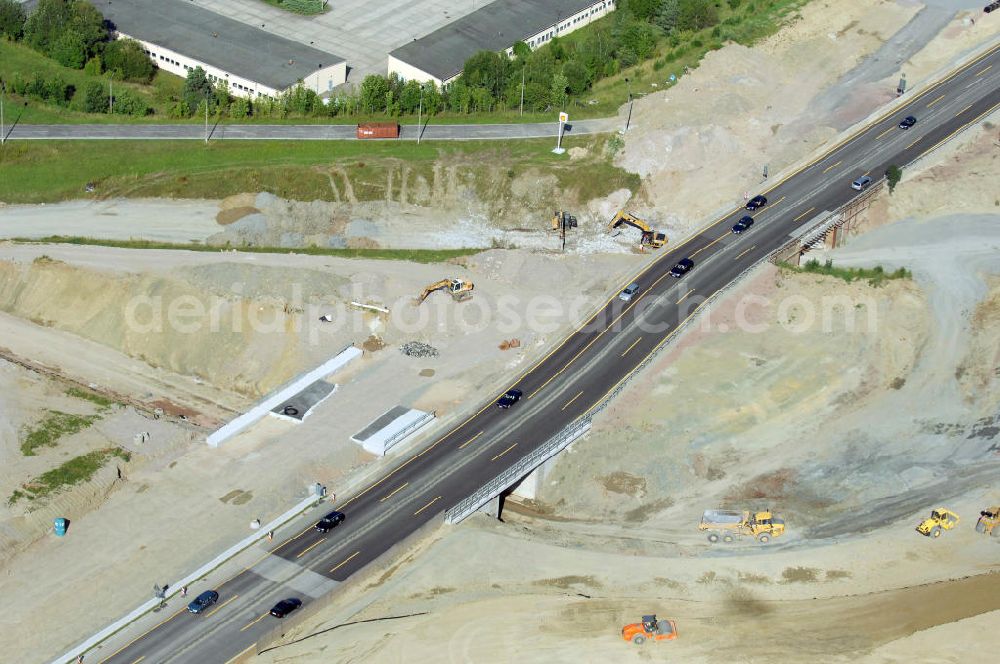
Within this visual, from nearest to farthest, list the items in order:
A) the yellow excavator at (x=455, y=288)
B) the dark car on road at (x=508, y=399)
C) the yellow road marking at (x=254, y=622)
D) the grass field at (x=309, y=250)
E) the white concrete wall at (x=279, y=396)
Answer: the yellow road marking at (x=254, y=622), the white concrete wall at (x=279, y=396), the dark car on road at (x=508, y=399), the yellow excavator at (x=455, y=288), the grass field at (x=309, y=250)

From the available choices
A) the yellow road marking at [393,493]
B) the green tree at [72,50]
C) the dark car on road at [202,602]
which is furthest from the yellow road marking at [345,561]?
the green tree at [72,50]

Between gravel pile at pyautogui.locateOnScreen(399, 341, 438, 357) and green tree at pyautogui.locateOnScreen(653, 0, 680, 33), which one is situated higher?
green tree at pyautogui.locateOnScreen(653, 0, 680, 33)

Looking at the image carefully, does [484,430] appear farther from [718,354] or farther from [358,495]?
[718,354]

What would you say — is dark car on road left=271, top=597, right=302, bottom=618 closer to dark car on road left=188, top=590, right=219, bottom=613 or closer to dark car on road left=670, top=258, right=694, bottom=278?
dark car on road left=188, top=590, right=219, bottom=613

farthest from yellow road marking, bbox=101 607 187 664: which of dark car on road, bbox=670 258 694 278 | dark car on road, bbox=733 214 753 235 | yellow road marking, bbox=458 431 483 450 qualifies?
dark car on road, bbox=733 214 753 235

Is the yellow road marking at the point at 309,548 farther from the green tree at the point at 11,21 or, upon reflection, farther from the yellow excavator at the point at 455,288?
the green tree at the point at 11,21

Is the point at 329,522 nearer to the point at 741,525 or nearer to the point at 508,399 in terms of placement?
the point at 508,399
